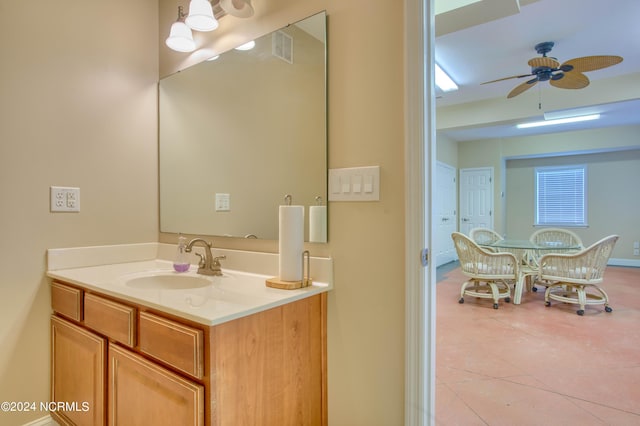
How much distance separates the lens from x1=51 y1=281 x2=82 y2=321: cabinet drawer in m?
1.47

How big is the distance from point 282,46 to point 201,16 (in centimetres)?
43

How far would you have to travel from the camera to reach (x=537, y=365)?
241cm

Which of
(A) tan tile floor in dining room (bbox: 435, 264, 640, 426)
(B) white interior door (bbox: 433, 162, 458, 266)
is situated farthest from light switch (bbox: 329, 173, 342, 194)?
(B) white interior door (bbox: 433, 162, 458, 266)

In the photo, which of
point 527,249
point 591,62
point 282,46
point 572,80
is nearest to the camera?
point 282,46

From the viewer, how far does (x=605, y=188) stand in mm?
6641

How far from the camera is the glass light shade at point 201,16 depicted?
1.59 metres

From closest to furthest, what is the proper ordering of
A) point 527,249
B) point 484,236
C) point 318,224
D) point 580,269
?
point 318,224, point 580,269, point 527,249, point 484,236

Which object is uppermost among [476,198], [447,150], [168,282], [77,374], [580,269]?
[447,150]

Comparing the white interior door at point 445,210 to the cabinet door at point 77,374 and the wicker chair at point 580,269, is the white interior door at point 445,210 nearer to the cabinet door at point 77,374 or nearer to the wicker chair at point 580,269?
the wicker chair at point 580,269

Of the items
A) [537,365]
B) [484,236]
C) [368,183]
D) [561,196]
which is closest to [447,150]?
[484,236]

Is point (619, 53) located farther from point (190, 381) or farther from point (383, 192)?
point (190, 381)

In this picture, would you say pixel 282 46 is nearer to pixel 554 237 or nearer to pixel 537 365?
pixel 537 365

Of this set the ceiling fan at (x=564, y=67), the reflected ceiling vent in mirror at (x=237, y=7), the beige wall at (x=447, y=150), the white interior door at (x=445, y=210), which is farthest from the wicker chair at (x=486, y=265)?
the reflected ceiling vent in mirror at (x=237, y=7)

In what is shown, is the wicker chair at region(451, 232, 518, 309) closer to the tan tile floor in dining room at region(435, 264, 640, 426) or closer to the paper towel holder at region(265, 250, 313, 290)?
the tan tile floor in dining room at region(435, 264, 640, 426)
